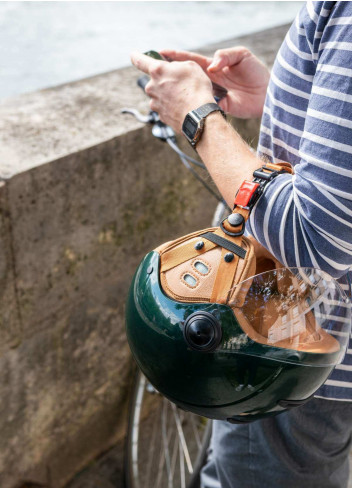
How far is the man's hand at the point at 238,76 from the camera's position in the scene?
150cm

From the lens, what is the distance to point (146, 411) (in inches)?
105

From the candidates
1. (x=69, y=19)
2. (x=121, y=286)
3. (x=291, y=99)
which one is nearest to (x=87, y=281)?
(x=121, y=286)

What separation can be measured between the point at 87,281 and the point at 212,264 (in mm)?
996

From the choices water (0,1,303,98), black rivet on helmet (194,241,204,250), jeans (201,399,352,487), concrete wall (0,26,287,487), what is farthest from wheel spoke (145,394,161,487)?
black rivet on helmet (194,241,204,250)

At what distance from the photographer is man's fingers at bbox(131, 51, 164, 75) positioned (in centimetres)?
131

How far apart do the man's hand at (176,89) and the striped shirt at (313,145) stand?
0.44ft

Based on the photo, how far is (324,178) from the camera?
1000 millimetres

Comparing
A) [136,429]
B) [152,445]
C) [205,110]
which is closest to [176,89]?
[205,110]

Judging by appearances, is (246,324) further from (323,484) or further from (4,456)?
(4,456)

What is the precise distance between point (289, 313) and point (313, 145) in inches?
11.3

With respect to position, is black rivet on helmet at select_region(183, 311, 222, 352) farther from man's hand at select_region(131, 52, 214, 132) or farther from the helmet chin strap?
man's hand at select_region(131, 52, 214, 132)

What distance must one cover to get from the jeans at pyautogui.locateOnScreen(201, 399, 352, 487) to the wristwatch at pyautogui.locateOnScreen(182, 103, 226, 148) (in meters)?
0.64

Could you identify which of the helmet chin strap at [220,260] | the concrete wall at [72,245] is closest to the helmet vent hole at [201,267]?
the helmet chin strap at [220,260]

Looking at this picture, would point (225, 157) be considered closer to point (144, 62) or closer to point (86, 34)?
point (144, 62)
